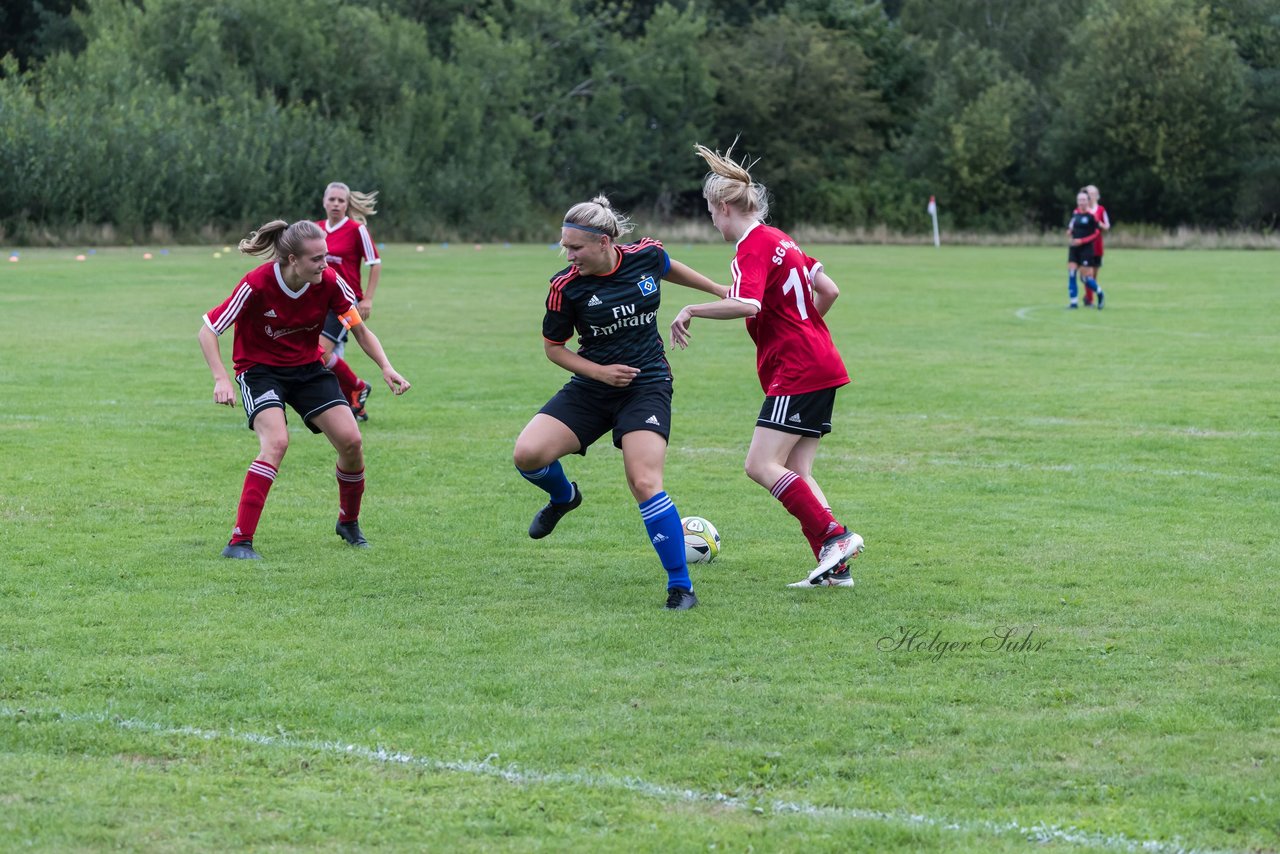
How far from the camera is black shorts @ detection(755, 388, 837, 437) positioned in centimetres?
744

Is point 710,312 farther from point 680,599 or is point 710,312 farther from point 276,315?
point 276,315

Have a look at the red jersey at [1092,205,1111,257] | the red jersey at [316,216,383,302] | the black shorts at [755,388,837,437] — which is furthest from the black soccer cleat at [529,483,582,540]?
the red jersey at [1092,205,1111,257]

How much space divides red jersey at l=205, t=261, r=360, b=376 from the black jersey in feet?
4.48

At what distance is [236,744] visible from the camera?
5.03 m

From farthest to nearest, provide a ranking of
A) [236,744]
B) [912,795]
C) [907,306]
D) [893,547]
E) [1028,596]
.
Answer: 1. [907,306]
2. [893,547]
3. [1028,596]
4. [236,744]
5. [912,795]

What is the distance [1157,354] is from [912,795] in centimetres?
1490

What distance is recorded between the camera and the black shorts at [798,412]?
744 centimetres

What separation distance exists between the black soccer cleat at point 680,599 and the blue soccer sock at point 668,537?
22 millimetres

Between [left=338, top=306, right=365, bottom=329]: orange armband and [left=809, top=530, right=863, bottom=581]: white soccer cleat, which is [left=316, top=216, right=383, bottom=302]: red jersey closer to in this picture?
[left=338, top=306, right=365, bottom=329]: orange armband

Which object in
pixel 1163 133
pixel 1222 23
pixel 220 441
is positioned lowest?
pixel 220 441

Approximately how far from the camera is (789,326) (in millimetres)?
7445

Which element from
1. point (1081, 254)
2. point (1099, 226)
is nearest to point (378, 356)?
point (1081, 254)

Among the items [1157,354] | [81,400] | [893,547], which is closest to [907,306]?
[1157,354]

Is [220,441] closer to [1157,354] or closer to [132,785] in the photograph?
[132,785]
